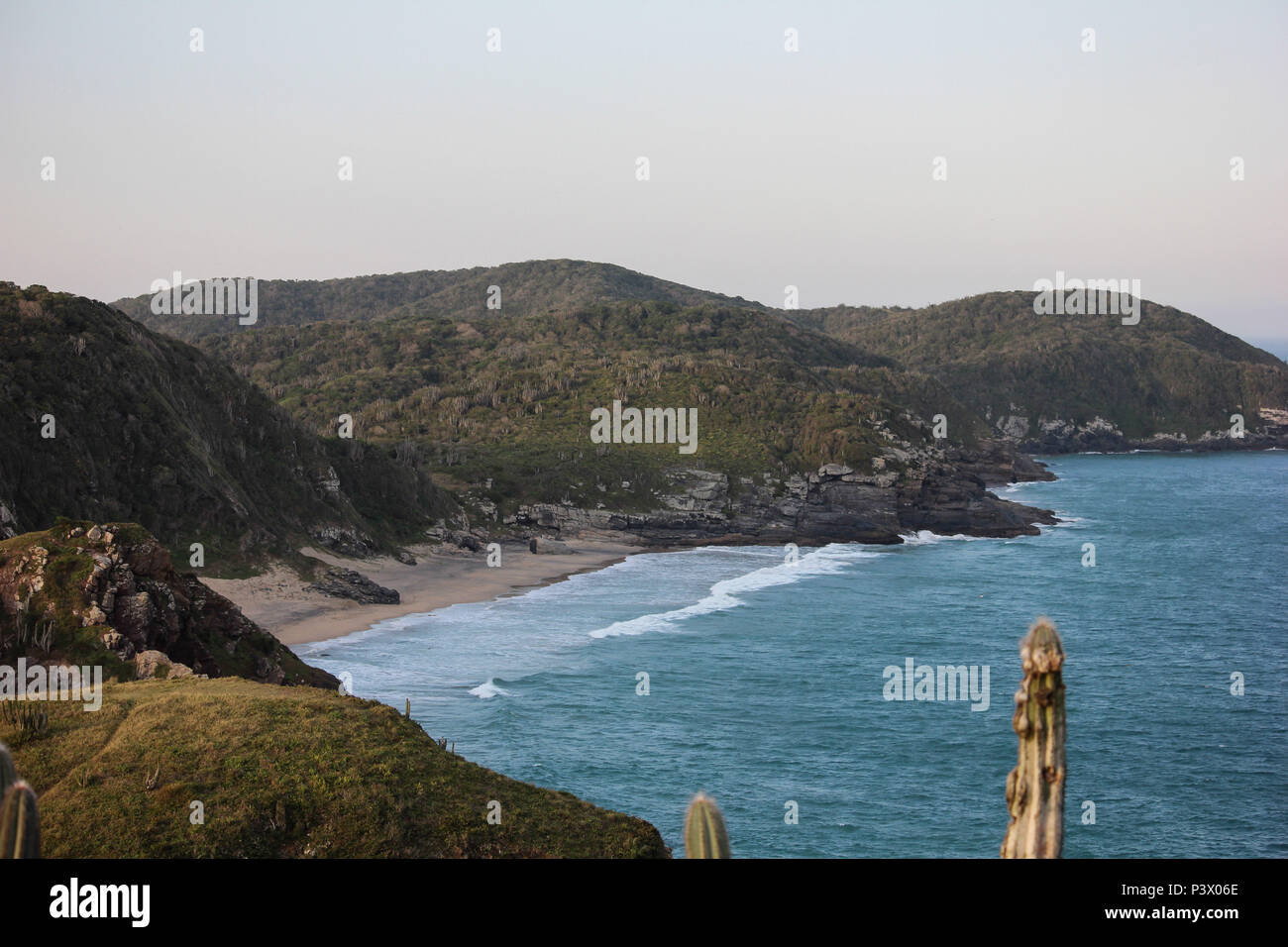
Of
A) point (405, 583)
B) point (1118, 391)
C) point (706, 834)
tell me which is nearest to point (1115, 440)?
point (1118, 391)

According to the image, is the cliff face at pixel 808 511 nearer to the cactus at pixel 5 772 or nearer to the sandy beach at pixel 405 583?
the sandy beach at pixel 405 583

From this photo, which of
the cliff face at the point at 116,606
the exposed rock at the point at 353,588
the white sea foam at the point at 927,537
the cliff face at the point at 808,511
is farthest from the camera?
the white sea foam at the point at 927,537

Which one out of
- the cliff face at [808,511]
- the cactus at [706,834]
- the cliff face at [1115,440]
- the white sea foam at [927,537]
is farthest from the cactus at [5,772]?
the cliff face at [1115,440]

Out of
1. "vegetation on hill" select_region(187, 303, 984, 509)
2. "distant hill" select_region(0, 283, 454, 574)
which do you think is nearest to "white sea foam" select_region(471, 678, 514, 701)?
"distant hill" select_region(0, 283, 454, 574)

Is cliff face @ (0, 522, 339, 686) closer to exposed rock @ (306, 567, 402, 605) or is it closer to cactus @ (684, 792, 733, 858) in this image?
cactus @ (684, 792, 733, 858)
